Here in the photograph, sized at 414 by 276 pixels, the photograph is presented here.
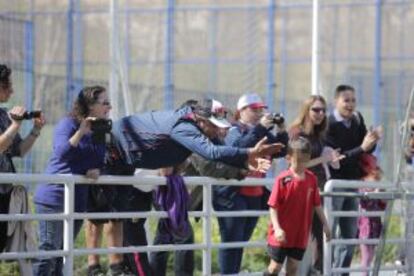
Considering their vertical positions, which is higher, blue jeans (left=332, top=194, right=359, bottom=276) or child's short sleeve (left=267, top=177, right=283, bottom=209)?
child's short sleeve (left=267, top=177, right=283, bottom=209)

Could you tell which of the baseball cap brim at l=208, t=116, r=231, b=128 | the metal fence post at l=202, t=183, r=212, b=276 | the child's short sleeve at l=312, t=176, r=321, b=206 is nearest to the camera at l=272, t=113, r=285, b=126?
the child's short sleeve at l=312, t=176, r=321, b=206

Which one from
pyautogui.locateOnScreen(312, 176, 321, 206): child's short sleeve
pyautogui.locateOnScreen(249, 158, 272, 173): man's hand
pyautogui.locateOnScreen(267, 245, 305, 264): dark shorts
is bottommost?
pyautogui.locateOnScreen(267, 245, 305, 264): dark shorts

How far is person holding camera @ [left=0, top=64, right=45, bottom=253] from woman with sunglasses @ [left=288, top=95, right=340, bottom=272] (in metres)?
3.34

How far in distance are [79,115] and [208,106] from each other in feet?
3.55

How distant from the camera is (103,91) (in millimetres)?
11617

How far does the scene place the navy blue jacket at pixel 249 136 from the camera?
12.6 m

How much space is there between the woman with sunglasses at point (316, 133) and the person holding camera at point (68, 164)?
9.18 ft

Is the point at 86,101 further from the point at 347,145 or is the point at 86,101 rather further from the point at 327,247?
the point at 347,145

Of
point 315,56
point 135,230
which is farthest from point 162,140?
point 315,56

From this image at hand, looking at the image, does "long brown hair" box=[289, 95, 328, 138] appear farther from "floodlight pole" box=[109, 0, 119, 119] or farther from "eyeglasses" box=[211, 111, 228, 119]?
"floodlight pole" box=[109, 0, 119, 119]

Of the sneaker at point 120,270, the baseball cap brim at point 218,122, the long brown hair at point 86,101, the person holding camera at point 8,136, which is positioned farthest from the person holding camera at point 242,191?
the person holding camera at point 8,136

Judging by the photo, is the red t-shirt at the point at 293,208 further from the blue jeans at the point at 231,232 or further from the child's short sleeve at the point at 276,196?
the blue jeans at the point at 231,232

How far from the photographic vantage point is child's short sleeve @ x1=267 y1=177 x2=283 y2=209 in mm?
12594

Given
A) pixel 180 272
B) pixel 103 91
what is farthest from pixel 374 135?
pixel 103 91
